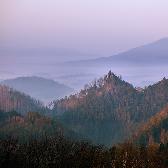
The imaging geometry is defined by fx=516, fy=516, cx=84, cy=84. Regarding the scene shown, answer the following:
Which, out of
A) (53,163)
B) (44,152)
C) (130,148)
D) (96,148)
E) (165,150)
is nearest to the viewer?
(53,163)

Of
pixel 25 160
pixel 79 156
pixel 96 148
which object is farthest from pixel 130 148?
pixel 25 160

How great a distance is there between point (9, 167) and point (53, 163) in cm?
982

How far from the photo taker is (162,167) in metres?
125

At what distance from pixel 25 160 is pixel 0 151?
799cm

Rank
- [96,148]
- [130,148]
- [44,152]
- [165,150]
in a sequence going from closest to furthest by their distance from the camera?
[44,152], [96,148], [130,148], [165,150]

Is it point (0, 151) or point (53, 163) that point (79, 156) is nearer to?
point (53, 163)

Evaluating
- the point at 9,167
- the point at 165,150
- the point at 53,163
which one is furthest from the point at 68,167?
the point at 165,150

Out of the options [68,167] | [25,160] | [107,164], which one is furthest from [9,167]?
[107,164]

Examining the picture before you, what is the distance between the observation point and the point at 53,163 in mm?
114312

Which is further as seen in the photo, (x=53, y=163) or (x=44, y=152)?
(x=44, y=152)

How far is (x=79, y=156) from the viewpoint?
120812 mm

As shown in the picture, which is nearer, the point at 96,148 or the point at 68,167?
the point at 68,167

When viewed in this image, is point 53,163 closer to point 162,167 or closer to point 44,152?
point 44,152

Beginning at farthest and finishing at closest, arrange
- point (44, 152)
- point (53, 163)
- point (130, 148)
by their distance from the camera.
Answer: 1. point (130, 148)
2. point (44, 152)
3. point (53, 163)
